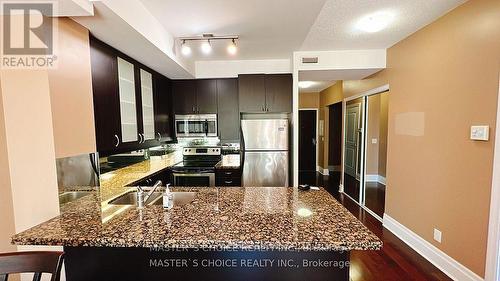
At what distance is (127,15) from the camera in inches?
69.9

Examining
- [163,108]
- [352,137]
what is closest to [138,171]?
[163,108]

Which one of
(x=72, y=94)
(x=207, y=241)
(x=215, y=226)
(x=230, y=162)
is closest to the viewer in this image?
(x=207, y=241)

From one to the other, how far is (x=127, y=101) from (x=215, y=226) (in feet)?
6.60

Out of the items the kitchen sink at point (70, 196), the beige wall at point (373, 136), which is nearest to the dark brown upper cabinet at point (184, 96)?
the kitchen sink at point (70, 196)

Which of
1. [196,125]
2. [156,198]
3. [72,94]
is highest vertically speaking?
[72,94]

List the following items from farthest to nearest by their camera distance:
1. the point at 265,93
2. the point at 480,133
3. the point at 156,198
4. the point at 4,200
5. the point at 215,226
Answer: the point at 265,93 < the point at 156,198 < the point at 480,133 < the point at 4,200 < the point at 215,226

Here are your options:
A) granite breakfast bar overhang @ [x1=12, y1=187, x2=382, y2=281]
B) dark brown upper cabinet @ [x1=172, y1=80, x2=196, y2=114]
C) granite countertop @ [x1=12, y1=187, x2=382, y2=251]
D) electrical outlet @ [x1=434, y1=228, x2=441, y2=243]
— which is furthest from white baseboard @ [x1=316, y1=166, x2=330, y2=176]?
granite breakfast bar overhang @ [x1=12, y1=187, x2=382, y2=281]

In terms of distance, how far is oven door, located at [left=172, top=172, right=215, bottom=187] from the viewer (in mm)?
3471

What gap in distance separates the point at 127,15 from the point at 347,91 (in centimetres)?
407

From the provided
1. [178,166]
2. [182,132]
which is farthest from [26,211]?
[182,132]

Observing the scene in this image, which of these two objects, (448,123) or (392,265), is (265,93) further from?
(392,265)

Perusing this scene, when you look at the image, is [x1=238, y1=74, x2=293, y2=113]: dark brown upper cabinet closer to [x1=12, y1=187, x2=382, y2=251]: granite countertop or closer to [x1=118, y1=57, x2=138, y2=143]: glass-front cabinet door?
[x1=118, y1=57, x2=138, y2=143]: glass-front cabinet door

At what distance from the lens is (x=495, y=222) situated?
1.75 metres

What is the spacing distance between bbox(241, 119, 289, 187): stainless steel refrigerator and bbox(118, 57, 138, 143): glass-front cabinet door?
1506 millimetres
